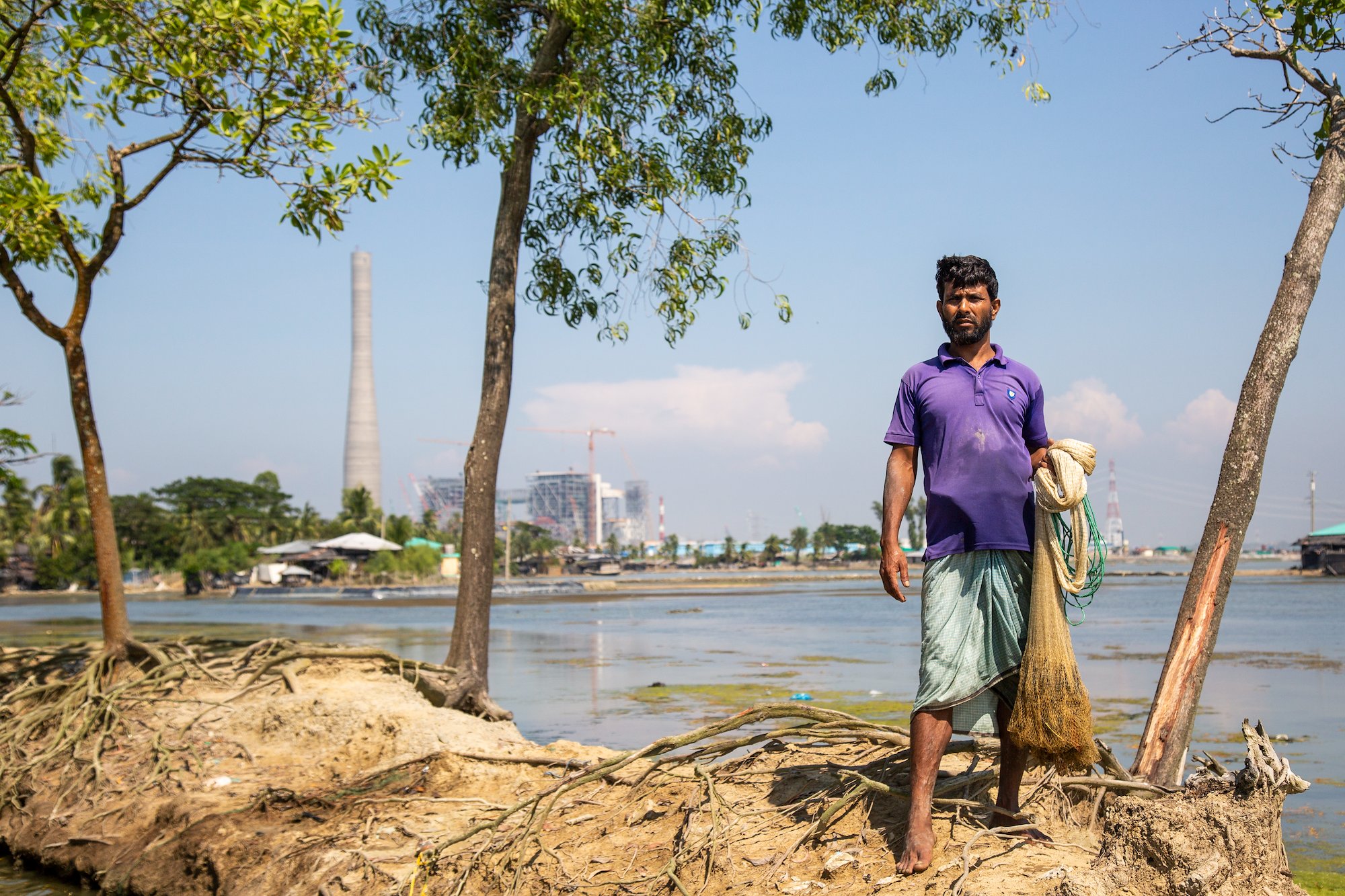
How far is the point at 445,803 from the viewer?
16.9ft

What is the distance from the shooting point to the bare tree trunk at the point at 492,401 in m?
7.99

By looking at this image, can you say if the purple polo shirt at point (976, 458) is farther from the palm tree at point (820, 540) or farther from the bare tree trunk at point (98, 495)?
the palm tree at point (820, 540)

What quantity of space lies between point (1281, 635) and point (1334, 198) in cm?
2010

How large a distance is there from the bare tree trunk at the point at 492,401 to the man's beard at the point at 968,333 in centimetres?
501

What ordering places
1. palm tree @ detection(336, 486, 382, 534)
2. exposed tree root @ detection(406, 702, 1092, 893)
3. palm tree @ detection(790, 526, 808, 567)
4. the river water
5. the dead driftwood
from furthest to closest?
palm tree @ detection(790, 526, 808, 567) < palm tree @ detection(336, 486, 382, 534) < the river water < exposed tree root @ detection(406, 702, 1092, 893) < the dead driftwood

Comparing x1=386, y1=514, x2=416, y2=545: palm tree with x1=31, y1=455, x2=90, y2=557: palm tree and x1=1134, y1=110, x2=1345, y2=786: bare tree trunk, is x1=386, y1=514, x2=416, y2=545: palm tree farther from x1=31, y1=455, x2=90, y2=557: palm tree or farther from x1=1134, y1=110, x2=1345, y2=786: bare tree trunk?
x1=1134, y1=110, x2=1345, y2=786: bare tree trunk

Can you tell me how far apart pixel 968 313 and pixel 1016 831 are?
1.63 m

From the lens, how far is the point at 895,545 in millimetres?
3400

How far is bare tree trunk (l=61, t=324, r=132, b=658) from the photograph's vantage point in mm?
8164

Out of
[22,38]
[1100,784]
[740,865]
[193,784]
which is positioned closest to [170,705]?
[193,784]

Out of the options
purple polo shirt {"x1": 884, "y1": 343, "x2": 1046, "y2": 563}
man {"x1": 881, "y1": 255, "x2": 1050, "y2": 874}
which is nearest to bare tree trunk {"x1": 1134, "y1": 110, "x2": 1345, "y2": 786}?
man {"x1": 881, "y1": 255, "x2": 1050, "y2": 874}

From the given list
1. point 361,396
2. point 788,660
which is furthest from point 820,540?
point 788,660

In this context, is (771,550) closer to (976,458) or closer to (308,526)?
(308,526)

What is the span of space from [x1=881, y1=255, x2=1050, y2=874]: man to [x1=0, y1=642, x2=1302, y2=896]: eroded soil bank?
0.30 metres
